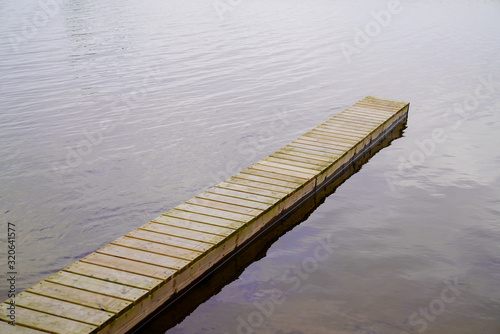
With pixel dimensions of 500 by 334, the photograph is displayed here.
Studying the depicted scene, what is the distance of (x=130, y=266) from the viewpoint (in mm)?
6156

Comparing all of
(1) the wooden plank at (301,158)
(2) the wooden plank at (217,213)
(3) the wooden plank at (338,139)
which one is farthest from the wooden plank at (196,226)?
(3) the wooden plank at (338,139)

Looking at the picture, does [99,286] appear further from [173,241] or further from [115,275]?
[173,241]

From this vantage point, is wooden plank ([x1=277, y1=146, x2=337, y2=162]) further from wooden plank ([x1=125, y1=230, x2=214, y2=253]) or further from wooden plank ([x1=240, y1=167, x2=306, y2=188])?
wooden plank ([x1=125, y1=230, x2=214, y2=253])

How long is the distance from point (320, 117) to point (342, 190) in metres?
4.05

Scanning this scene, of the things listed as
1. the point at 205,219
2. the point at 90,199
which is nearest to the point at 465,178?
the point at 205,219

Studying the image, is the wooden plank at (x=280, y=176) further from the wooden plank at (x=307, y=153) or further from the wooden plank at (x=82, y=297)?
the wooden plank at (x=82, y=297)

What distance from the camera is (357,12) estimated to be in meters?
30.8

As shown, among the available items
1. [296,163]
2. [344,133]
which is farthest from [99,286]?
[344,133]

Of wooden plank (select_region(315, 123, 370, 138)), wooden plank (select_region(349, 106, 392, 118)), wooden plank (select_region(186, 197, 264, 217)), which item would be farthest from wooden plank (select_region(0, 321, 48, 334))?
wooden plank (select_region(349, 106, 392, 118))

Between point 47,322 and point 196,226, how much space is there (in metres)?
2.42

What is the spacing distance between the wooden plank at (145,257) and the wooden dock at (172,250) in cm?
1

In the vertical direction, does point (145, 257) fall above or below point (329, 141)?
below

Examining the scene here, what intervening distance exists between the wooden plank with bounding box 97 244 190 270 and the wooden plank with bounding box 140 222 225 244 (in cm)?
54

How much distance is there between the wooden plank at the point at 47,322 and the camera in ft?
16.6
